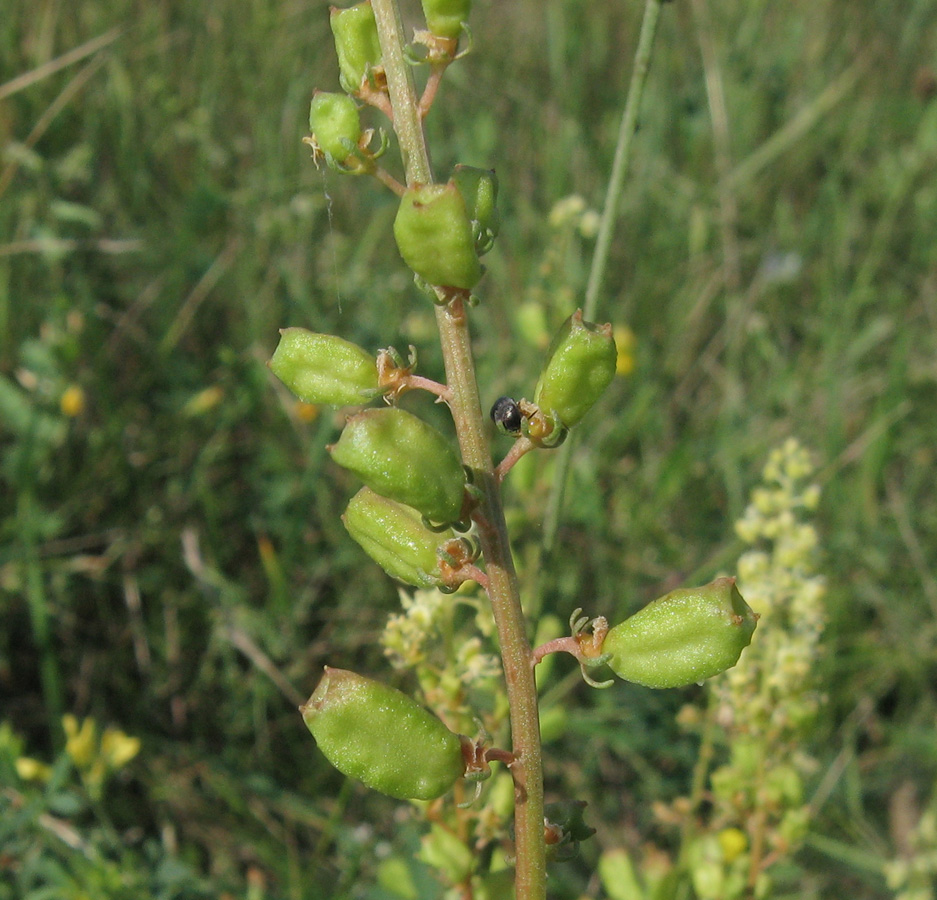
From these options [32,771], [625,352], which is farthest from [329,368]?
[625,352]

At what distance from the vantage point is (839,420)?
2.66 meters

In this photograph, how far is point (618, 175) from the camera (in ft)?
4.86

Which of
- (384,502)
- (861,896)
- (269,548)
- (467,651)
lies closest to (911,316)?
(861,896)

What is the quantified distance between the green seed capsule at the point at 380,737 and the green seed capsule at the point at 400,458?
0.17 m

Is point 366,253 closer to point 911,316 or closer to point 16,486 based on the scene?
point 16,486

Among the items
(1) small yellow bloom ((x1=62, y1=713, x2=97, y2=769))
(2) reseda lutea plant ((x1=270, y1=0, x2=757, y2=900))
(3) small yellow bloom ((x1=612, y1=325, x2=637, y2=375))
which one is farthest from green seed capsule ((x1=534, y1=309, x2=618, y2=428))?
(3) small yellow bloom ((x1=612, y1=325, x2=637, y2=375))

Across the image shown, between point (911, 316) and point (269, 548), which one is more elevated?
point (911, 316)

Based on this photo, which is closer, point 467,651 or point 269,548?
point 467,651

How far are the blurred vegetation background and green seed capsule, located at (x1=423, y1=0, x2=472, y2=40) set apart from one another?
0.84 metres

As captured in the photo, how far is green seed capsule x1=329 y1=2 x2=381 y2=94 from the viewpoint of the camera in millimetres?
929

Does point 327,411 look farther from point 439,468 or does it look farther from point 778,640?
point 439,468

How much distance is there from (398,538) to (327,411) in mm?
1682

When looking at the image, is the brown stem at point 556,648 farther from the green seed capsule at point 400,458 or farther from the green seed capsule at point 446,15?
the green seed capsule at point 446,15

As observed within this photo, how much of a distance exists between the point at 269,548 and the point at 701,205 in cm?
191
